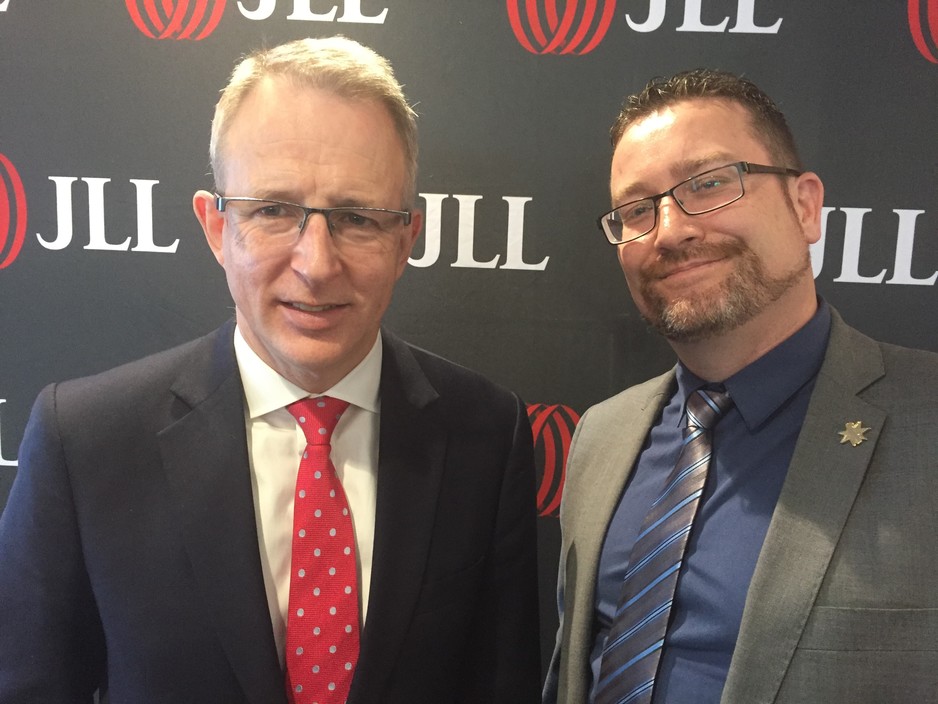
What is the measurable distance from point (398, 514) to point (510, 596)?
0.37 metres

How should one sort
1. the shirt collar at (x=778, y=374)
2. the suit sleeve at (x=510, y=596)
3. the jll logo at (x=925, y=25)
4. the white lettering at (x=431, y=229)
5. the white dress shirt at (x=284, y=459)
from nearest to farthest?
the white dress shirt at (x=284, y=459)
the shirt collar at (x=778, y=374)
the suit sleeve at (x=510, y=596)
the jll logo at (x=925, y=25)
the white lettering at (x=431, y=229)

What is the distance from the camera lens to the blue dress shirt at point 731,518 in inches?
50.6

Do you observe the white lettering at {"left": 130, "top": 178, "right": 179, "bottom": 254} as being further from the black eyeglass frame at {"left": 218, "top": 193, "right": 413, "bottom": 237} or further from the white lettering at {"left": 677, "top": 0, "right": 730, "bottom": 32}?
the white lettering at {"left": 677, "top": 0, "right": 730, "bottom": 32}

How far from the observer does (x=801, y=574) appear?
1.21 m

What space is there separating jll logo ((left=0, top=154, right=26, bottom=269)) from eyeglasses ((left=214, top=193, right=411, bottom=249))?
3.48 feet

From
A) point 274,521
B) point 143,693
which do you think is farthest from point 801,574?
point 143,693

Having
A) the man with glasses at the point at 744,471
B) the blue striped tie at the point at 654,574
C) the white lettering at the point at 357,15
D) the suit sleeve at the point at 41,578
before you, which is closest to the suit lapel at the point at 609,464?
the man with glasses at the point at 744,471

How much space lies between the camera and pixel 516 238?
1908 millimetres

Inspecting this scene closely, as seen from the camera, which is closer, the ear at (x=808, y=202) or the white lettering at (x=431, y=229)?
the ear at (x=808, y=202)

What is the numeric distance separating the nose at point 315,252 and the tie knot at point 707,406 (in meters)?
0.81

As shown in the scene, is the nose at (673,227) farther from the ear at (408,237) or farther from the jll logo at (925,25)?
the jll logo at (925,25)

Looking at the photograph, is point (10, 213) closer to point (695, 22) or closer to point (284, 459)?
point (284, 459)

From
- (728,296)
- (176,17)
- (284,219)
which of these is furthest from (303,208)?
(176,17)

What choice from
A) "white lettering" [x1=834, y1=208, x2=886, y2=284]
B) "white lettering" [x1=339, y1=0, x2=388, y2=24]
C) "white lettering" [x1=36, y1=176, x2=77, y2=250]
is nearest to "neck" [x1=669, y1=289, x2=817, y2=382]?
"white lettering" [x1=834, y1=208, x2=886, y2=284]
